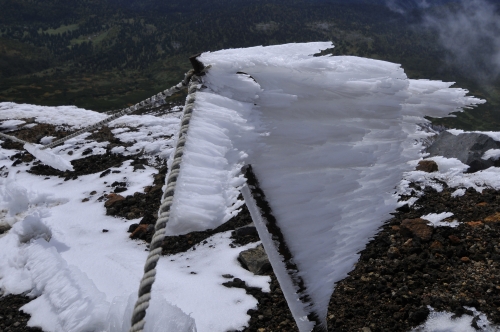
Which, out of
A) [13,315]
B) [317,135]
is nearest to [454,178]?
[317,135]

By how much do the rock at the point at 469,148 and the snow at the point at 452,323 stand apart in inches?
127

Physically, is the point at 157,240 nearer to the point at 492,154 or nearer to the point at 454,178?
the point at 454,178

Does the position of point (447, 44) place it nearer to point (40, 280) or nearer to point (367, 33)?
point (367, 33)

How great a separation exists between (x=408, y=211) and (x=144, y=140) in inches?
246

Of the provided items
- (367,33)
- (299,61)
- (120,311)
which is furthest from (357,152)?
(367,33)

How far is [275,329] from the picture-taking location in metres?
2.76

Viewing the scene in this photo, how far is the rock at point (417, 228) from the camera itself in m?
3.48

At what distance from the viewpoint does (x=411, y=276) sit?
9.84 feet

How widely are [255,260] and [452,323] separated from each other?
72.8 inches

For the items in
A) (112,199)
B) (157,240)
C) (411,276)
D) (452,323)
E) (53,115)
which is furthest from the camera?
(53,115)

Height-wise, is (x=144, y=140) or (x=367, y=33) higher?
(x=367, y=33)

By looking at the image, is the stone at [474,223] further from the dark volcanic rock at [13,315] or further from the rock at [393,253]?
the dark volcanic rock at [13,315]

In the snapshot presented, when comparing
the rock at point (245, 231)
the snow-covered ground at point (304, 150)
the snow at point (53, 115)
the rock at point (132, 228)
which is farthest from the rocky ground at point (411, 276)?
the snow at point (53, 115)

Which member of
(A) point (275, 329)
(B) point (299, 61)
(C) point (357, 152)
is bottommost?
(A) point (275, 329)
